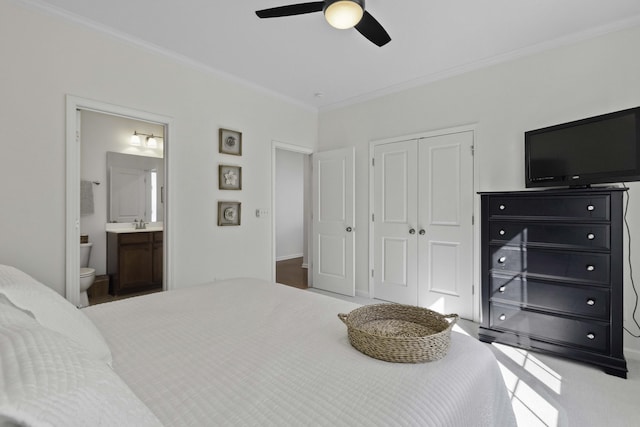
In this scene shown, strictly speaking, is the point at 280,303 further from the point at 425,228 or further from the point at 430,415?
the point at 425,228

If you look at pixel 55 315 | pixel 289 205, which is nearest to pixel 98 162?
pixel 289 205

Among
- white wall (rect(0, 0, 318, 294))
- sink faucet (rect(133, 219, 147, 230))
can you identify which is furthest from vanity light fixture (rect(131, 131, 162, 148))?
white wall (rect(0, 0, 318, 294))

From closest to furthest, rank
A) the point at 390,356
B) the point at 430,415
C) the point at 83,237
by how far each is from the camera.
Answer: the point at 430,415, the point at 390,356, the point at 83,237

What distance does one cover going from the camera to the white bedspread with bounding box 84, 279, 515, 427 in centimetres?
82

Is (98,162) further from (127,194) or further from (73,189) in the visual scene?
(73,189)

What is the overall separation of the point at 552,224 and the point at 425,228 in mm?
1339

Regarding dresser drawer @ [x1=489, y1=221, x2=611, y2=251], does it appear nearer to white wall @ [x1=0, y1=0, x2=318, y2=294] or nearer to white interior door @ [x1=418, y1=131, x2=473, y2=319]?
white interior door @ [x1=418, y1=131, x2=473, y2=319]

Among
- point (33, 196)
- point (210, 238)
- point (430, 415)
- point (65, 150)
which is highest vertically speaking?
point (65, 150)

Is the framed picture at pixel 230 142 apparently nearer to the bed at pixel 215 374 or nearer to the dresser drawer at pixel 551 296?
the bed at pixel 215 374

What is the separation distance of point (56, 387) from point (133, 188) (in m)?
4.83

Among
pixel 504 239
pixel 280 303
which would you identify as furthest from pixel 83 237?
pixel 504 239

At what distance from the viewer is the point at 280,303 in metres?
1.79

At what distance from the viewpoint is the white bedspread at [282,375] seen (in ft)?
2.69

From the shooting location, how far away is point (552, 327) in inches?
94.3
